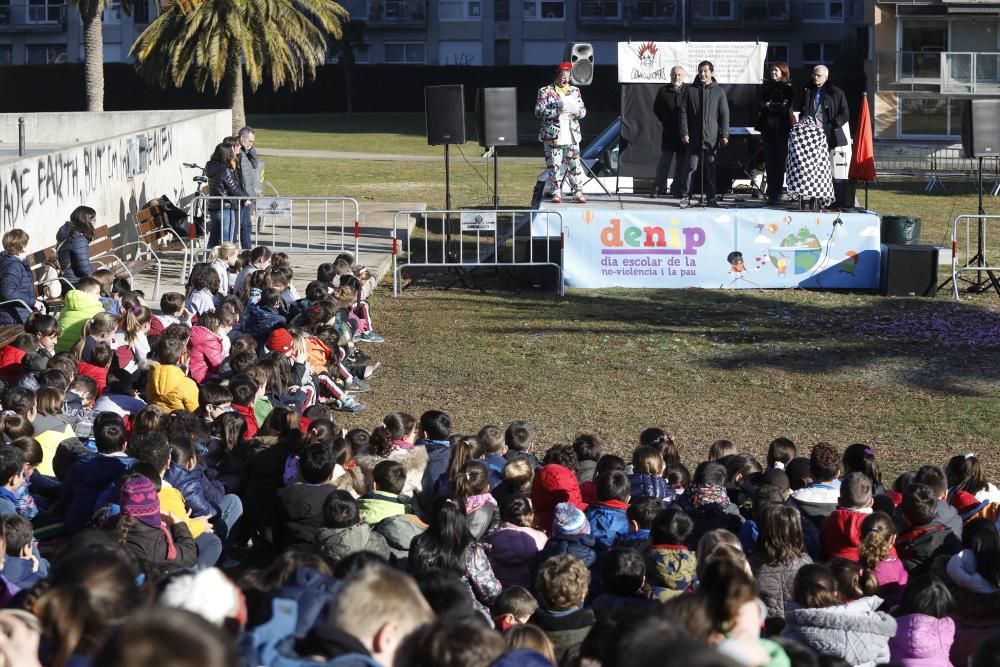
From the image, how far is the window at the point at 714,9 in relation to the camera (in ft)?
206

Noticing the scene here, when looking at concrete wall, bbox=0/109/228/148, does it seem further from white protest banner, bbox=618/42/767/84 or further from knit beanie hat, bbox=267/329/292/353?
knit beanie hat, bbox=267/329/292/353

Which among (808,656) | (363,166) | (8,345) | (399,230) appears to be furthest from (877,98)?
(808,656)

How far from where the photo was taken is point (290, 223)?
1806 cm

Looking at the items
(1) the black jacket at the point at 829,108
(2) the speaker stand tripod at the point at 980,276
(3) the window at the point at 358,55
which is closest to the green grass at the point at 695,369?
(2) the speaker stand tripod at the point at 980,276

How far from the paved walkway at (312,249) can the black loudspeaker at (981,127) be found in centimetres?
685

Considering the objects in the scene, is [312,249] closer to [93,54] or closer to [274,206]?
[274,206]

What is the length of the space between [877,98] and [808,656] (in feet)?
130

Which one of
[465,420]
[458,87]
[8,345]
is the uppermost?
[458,87]

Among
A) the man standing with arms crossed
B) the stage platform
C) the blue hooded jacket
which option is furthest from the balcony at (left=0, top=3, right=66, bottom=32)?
the blue hooded jacket

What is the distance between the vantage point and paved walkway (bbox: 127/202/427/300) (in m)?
16.2

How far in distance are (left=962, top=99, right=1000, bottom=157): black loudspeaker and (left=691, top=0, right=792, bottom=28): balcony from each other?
47586 mm

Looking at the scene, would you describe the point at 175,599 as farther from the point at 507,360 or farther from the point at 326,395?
the point at 507,360

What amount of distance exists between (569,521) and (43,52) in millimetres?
67487

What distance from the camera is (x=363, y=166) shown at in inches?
1380
